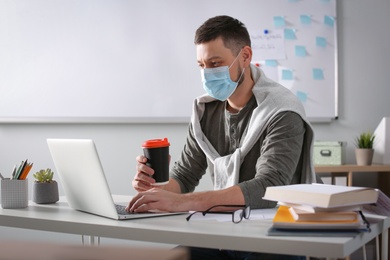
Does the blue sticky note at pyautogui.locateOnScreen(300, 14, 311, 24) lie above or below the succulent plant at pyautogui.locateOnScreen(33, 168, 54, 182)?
above

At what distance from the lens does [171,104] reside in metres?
3.73

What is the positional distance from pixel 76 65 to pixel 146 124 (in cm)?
61

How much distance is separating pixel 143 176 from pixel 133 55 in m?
2.14

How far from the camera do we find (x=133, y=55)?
3.79m

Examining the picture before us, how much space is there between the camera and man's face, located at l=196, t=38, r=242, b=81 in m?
2.07

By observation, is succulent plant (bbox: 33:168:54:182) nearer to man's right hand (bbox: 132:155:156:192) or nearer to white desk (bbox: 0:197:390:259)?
white desk (bbox: 0:197:390:259)

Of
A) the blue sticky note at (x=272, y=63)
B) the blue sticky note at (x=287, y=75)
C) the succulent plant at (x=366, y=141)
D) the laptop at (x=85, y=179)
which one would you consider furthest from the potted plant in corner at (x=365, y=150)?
the laptop at (x=85, y=179)

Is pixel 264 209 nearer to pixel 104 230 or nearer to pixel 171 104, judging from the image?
pixel 104 230

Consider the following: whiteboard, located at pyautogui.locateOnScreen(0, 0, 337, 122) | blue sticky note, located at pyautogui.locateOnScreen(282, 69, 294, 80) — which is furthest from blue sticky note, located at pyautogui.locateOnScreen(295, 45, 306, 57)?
blue sticky note, located at pyautogui.locateOnScreen(282, 69, 294, 80)

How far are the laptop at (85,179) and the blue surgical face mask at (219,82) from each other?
24.0 inches

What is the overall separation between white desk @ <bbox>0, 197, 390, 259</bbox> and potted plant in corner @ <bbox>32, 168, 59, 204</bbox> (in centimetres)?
17

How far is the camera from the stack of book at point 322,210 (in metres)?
1.26

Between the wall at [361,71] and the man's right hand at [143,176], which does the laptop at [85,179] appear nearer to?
the man's right hand at [143,176]

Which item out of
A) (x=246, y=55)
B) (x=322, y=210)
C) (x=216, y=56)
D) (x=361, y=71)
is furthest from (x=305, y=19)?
(x=322, y=210)
